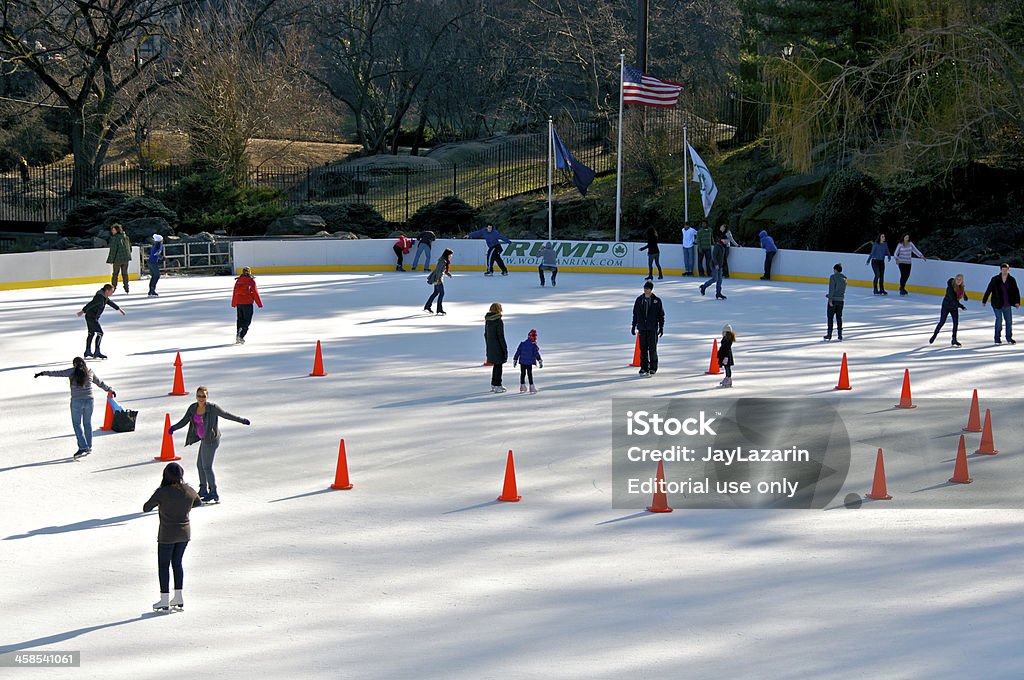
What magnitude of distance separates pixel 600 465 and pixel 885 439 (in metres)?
3.61

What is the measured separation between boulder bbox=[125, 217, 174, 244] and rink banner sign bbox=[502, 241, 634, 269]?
38.5 ft

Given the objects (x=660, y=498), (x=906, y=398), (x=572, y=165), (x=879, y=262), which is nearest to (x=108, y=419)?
(x=660, y=498)

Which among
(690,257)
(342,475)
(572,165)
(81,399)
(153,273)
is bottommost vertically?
(342,475)

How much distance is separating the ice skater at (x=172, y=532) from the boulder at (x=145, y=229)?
34.6 meters

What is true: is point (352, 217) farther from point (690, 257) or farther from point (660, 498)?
point (660, 498)

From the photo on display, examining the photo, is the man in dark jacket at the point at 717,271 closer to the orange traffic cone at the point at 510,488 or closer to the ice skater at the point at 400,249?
the ice skater at the point at 400,249

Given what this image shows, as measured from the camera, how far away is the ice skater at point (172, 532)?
8.96m

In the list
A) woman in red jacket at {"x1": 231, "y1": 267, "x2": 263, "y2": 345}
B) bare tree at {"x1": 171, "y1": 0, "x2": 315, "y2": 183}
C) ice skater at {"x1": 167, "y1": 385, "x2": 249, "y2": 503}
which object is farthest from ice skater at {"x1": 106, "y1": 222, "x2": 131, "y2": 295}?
bare tree at {"x1": 171, "y1": 0, "x2": 315, "y2": 183}

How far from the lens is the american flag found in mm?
38656

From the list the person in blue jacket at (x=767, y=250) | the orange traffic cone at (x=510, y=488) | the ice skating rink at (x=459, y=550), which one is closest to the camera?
the ice skating rink at (x=459, y=550)

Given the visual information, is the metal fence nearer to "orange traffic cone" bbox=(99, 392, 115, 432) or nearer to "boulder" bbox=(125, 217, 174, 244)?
"boulder" bbox=(125, 217, 174, 244)

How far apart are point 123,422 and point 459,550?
6232mm

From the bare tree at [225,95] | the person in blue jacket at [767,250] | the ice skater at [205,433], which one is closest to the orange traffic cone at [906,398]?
the ice skater at [205,433]

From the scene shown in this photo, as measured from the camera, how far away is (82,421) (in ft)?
45.1
